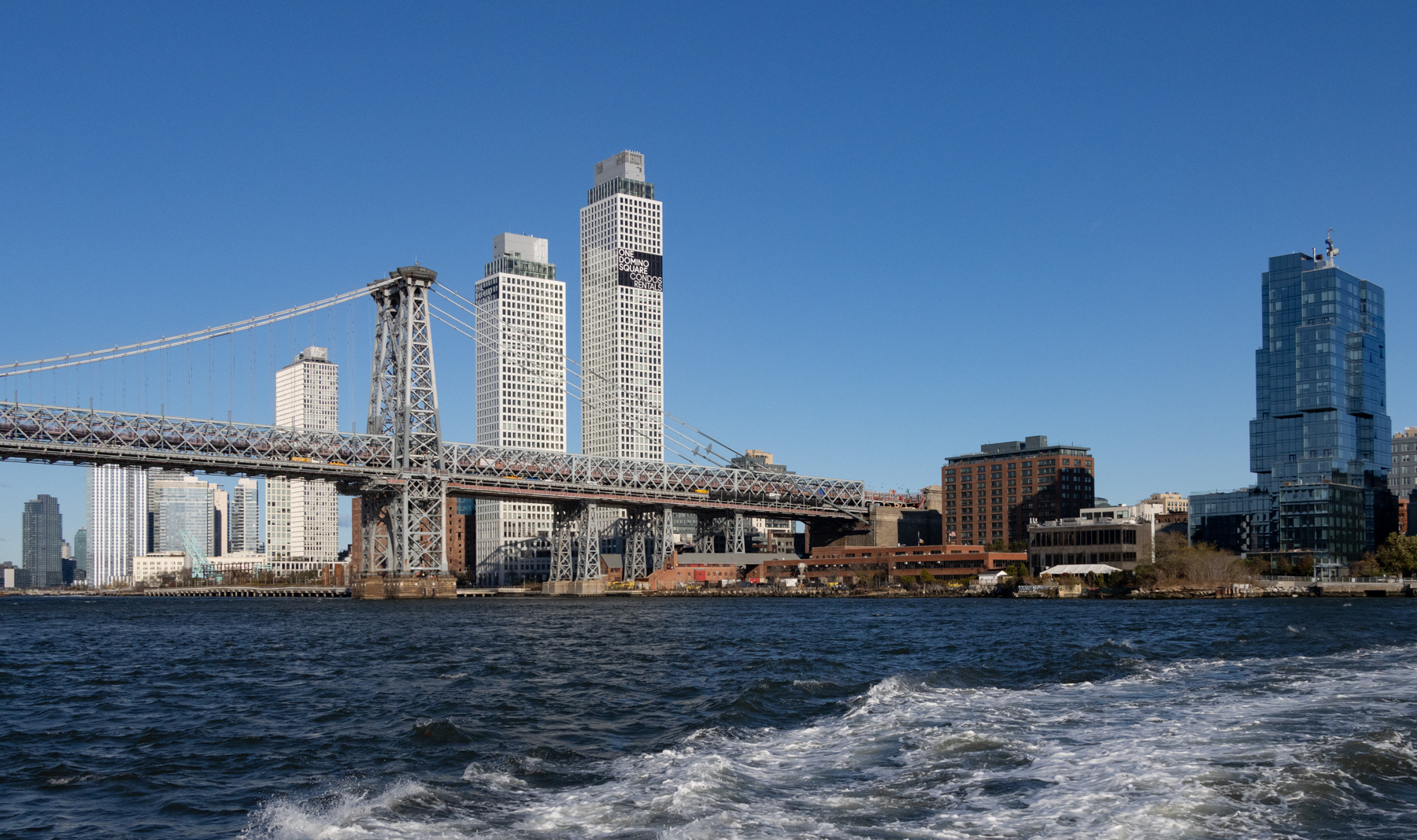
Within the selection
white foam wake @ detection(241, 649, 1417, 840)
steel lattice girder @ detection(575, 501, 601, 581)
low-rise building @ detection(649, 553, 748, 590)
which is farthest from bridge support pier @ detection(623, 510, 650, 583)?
white foam wake @ detection(241, 649, 1417, 840)

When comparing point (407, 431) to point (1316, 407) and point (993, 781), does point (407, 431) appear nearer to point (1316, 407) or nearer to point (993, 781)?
point (993, 781)

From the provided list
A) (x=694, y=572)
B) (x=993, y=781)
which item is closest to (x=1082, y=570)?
(x=694, y=572)

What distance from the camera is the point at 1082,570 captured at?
13438 cm

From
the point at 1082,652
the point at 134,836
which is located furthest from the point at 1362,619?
the point at 134,836

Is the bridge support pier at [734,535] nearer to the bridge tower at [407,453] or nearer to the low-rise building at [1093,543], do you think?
the low-rise building at [1093,543]

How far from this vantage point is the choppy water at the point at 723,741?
1656cm

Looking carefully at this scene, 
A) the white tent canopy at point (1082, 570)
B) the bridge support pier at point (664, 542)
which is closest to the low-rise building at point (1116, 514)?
the white tent canopy at point (1082, 570)

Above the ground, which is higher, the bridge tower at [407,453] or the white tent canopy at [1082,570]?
the bridge tower at [407,453]

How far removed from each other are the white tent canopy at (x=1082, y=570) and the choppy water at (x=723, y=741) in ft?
277

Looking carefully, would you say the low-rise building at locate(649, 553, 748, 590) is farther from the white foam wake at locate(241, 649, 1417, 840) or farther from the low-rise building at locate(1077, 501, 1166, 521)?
the white foam wake at locate(241, 649, 1417, 840)

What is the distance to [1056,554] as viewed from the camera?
5797 inches

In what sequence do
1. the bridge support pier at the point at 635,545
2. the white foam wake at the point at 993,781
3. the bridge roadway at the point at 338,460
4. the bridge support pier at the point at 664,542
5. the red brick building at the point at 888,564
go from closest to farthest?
the white foam wake at the point at 993,781 → the bridge roadway at the point at 338,460 → the red brick building at the point at 888,564 → the bridge support pier at the point at 664,542 → the bridge support pier at the point at 635,545

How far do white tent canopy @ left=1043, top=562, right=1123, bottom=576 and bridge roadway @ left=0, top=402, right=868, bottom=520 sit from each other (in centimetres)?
4499

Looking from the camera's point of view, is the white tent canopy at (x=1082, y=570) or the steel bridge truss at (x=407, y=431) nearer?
the steel bridge truss at (x=407, y=431)
